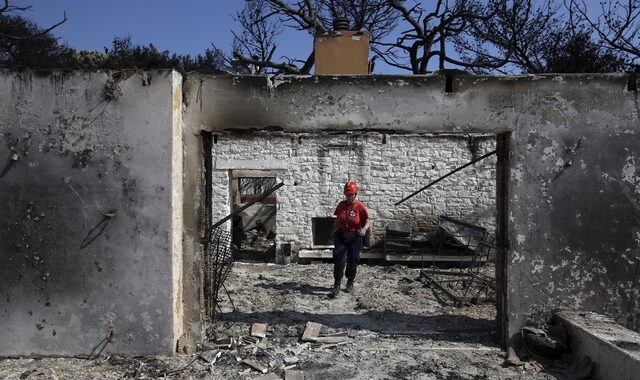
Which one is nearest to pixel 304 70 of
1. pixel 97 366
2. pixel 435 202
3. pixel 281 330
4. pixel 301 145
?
pixel 301 145

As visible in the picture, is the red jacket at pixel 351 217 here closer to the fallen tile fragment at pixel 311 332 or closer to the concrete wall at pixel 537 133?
the fallen tile fragment at pixel 311 332

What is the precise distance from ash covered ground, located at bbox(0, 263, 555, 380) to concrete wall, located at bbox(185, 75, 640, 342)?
79cm

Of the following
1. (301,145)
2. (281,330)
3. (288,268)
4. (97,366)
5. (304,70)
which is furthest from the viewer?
(304,70)

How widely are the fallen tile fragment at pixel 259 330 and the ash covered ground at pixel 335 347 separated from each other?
10 centimetres

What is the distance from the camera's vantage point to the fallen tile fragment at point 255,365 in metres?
4.93

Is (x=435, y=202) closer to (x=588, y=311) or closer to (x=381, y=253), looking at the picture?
(x=381, y=253)

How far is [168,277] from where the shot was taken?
510 cm

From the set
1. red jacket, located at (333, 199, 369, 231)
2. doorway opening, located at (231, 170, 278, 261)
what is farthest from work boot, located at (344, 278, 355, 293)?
doorway opening, located at (231, 170, 278, 261)

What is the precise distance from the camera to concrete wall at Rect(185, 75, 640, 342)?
5.30 metres

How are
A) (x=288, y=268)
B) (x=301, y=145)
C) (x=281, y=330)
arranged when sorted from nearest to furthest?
(x=281, y=330)
(x=288, y=268)
(x=301, y=145)

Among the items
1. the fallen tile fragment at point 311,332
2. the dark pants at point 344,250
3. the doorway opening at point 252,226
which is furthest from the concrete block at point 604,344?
the doorway opening at point 252,226

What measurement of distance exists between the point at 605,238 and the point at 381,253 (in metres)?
7.10

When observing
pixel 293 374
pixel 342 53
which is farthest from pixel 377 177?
pixel 293 374

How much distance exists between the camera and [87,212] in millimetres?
5074
